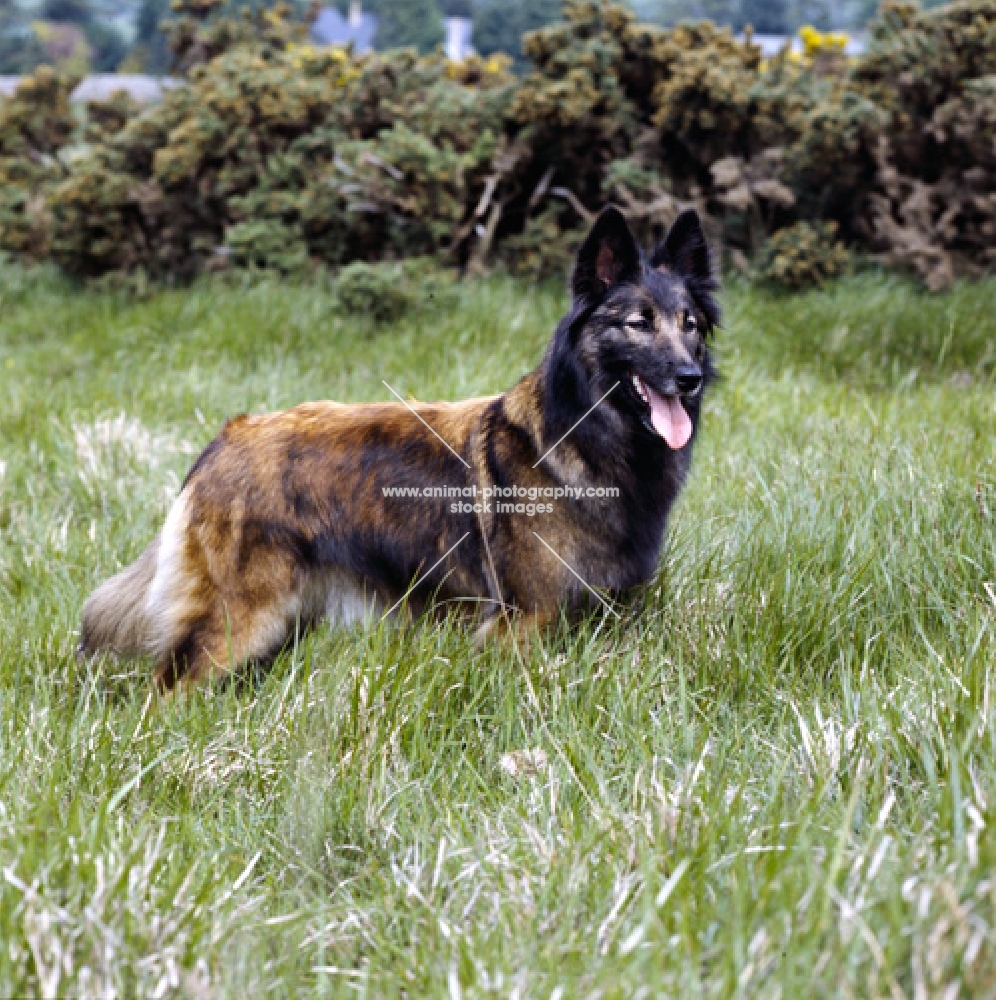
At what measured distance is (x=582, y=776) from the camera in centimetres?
273

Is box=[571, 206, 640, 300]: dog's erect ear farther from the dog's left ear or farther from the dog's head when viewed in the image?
the dog's left ear

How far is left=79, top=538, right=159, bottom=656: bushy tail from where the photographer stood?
3.60 metres

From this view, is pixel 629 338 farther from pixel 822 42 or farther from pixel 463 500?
pixel 822 42

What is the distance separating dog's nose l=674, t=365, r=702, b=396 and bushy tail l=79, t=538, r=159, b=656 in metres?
1.78

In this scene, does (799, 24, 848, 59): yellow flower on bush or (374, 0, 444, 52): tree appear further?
(374, 0, 444, 52): tree

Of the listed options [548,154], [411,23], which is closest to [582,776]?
[548,154]

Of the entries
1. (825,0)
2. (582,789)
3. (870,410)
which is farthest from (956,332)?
(825,0)

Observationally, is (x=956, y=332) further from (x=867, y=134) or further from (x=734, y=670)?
(x=734, y=670)

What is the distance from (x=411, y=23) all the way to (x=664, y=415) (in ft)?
127

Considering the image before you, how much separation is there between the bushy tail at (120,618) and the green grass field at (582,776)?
0.08 metres

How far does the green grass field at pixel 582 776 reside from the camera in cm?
203

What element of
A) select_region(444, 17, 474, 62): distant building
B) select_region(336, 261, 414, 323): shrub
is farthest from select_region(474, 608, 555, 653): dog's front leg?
select_region(444, 17, 474, 62): distant building

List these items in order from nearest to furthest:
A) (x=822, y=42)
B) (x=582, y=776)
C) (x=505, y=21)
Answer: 1. (x=582, y=776)
2. (x=822, y=42)
3. (x=505, y=21)

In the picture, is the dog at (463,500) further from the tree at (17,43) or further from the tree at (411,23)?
the tree at (411,23)
